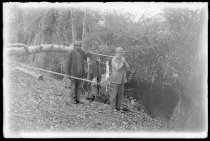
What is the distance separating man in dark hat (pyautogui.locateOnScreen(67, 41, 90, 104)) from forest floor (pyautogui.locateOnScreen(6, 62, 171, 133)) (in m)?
0.19

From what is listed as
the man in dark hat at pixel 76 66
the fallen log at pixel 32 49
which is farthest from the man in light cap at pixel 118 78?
the fallen log at pixel 32 49

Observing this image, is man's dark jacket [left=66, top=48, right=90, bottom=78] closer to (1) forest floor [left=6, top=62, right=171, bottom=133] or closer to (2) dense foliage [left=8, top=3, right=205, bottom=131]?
(2) dense foliage [left=8, top=3, right=205, bottom=131]

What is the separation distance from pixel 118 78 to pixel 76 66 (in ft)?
3.77

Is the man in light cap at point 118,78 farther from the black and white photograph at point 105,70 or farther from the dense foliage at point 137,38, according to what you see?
the dense foliage at point 137,38

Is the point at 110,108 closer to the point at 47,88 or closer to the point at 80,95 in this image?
the point at 80,95

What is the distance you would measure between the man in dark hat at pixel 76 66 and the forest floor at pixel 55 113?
0.19m

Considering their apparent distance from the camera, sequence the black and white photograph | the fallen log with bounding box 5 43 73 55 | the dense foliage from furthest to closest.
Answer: the dense foliage
the fallen log with bounding box 5 43 73 55
the black and white photograph

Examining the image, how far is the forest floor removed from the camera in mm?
9969

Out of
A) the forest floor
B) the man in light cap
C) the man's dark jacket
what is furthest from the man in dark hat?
the man in light cap

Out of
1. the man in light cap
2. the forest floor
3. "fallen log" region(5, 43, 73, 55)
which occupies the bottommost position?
the forest floor

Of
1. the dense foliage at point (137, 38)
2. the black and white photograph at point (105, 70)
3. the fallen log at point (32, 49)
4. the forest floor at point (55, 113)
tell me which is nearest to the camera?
the forest floor at point (55, 113)

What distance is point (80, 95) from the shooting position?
1054cm

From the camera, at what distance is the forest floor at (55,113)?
997 centimetres

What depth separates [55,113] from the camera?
400 inches
